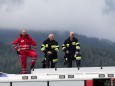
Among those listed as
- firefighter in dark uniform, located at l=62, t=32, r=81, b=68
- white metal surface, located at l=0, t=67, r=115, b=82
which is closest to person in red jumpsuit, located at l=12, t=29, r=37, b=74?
firefighter in dark uniform, located at l=62, t=32, r=81, b=68

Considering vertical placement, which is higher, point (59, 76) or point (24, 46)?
point (24, 46)

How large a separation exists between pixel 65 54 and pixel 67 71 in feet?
10.9

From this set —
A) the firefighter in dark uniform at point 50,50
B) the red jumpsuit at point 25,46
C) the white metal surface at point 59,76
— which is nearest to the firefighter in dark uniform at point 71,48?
the firefighter in dark uniform at point 50,50

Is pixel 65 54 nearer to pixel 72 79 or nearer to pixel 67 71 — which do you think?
pixel 67 71

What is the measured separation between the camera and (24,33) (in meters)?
14.9

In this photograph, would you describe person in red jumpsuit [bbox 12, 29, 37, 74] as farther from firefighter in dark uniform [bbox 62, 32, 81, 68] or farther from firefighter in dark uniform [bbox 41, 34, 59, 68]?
firefighter in dark uniform [bbox 62, 32, 81, 68]

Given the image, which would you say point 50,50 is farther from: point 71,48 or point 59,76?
point 59,76

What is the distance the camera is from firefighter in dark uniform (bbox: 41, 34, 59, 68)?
49.4 feet

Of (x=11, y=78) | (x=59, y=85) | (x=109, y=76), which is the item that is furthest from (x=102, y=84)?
(x=11, y=78)

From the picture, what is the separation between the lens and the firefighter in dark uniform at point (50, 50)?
1507cm

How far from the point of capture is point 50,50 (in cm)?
1518

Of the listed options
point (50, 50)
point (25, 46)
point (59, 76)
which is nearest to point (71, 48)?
point (50, 50)

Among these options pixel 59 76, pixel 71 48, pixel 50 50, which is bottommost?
pixel 59 76

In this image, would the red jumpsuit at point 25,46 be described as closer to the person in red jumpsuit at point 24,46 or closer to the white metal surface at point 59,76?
the person in red jumpsuit at point 24,46
